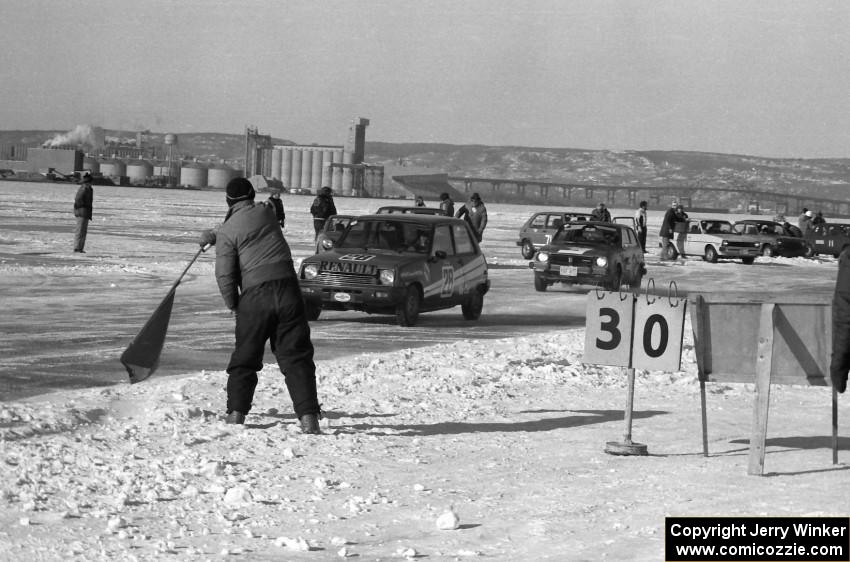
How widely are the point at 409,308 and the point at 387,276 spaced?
22.8 inches

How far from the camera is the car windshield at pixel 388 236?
62.1 ft

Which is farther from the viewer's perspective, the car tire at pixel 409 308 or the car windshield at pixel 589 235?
the car windshield at pixel 589 235

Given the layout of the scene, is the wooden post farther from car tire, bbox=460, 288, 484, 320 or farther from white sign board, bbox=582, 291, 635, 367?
car tire, bbox=460, 288, 484, 320

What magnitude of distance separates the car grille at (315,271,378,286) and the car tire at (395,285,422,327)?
48 centimetres

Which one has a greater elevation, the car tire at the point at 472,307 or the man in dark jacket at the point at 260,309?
the man in dark jacket at the point at 260,309

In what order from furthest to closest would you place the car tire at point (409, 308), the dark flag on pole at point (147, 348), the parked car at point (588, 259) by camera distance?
the parked car at point (588, 259)
the car tire at point (409, 308)
the dark flag on pole at point (147, 348)

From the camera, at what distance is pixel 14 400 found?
10633mm

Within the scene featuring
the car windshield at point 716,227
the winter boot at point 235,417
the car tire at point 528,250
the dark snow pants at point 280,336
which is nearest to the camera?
the dark snow pants at point 280,336

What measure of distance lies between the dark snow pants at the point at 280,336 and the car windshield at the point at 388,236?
30.8ft

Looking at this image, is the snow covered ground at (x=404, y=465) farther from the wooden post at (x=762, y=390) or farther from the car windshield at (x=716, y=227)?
the car windshield at (x=716, y=227)

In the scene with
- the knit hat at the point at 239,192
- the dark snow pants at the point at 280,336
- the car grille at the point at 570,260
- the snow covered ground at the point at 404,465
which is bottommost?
the snow covered ground at the point at 404,465

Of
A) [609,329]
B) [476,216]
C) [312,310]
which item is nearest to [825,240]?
[476,216]

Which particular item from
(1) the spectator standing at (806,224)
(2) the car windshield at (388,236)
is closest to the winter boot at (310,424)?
(2) the car windshield at (388,236)

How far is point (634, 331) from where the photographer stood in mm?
9094
